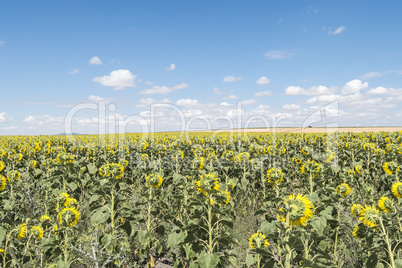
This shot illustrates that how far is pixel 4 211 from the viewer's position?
13.1 ft

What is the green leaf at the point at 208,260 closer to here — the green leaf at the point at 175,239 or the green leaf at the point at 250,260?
the green leaf at the point at 175,239

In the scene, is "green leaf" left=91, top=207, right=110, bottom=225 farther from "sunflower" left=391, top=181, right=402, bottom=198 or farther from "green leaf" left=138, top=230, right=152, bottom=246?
"sunflower" left=391, top=181, right=402, bottom=198

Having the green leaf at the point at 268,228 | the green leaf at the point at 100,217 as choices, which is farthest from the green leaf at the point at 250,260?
the green leaf at the point at 100,217

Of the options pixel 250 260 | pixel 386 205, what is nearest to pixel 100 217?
pixel 250 260

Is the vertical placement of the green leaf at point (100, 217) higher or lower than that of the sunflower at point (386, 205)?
lower

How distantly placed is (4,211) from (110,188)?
157 cm

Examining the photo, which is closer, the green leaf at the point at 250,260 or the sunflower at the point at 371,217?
the sunflower at the point at 371,217

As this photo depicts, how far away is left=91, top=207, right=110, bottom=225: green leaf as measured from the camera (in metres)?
3.65

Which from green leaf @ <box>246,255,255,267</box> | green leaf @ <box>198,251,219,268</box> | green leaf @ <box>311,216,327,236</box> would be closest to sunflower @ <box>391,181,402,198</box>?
green leaf @ <box>311,216,327,236</box>

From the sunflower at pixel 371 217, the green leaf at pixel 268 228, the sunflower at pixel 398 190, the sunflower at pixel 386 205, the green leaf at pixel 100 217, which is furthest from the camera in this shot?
the sunflower at pixel 398 190

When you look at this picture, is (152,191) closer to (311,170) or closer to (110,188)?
(110,188)

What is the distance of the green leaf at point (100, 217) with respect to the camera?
3655 mm

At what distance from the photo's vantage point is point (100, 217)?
3.72 meters

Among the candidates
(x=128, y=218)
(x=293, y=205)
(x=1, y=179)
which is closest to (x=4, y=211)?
(x=1, y=179)
